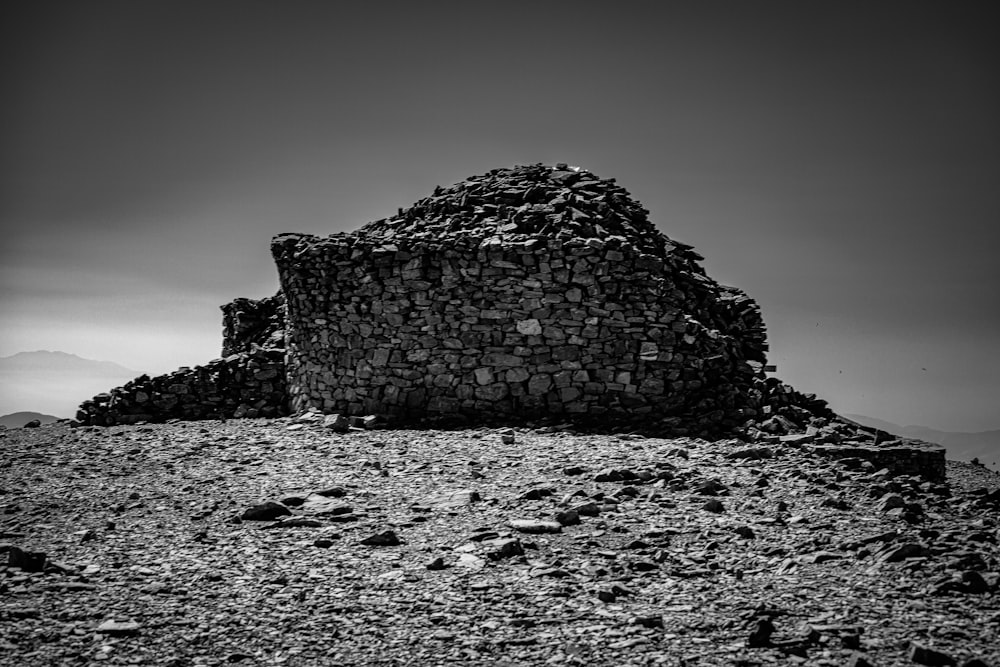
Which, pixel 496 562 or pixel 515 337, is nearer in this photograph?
pixel 496 562

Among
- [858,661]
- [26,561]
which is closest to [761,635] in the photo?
[858,661]

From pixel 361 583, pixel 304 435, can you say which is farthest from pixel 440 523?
pixel 304 435

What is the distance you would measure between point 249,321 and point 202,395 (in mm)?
5059

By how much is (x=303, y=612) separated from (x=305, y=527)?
2.14 metres

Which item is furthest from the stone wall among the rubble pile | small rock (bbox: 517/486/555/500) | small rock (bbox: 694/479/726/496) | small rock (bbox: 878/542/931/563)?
small rock (bbox: 878/542/931/563)

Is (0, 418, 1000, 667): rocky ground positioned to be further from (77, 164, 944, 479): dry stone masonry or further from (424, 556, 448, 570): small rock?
(77, 164, 944, 479): dry stone masonry

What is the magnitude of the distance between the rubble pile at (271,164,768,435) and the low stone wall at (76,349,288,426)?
3.83ft

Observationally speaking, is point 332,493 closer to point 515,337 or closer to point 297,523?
point 297,523

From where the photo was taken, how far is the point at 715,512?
820 centimetres

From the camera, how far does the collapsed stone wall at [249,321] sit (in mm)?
20047

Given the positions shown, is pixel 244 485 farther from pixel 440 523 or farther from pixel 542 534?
pixel 542 534

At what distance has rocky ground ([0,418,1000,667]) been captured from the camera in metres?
5.07

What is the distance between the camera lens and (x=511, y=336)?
1459 cm

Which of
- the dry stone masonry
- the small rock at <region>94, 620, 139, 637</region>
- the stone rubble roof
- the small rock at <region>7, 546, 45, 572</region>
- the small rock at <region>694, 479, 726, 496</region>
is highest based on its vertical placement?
the stone rubble roof
